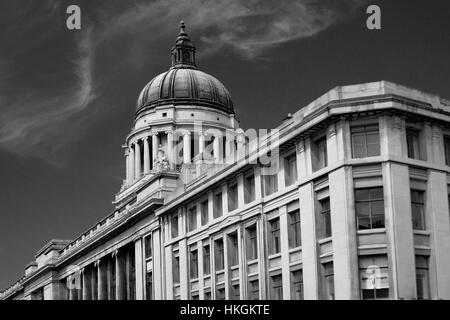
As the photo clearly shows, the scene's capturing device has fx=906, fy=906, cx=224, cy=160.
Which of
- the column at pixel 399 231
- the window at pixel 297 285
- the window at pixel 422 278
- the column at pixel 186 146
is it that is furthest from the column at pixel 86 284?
the column at pixel 399 231

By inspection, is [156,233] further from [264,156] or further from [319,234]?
[319,234]

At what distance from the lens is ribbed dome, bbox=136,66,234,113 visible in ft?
397

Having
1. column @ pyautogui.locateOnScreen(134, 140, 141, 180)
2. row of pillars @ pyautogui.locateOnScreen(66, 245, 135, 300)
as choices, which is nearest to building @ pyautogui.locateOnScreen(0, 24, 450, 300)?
row of pillars @ pyautogui.locateOnScreen(66, 245, 135, 300)

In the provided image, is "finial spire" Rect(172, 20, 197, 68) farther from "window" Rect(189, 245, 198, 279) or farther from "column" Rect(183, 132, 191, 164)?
"window" Rect(189, 245, 198, 279)

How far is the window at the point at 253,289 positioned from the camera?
64250mm

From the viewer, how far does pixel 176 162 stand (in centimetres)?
11669

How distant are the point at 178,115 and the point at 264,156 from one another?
56890 mm

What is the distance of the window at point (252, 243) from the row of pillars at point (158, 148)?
47.3 metres

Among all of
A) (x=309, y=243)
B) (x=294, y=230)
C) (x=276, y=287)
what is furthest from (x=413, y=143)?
(x=276, y=287)

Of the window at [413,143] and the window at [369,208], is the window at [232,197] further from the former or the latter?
the window at [413,143]

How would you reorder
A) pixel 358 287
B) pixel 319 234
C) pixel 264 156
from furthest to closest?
pixel 264 156
pixel 319 234
pixel 358 287

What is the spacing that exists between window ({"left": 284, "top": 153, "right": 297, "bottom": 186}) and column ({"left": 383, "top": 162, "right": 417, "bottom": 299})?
8514mm

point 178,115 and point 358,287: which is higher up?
point 178,115
